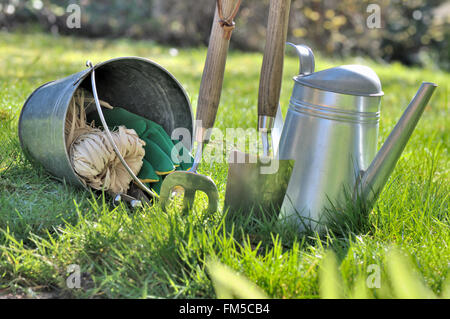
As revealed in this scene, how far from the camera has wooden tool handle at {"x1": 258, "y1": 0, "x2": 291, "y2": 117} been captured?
173 centimetres

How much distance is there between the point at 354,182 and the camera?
166 cm

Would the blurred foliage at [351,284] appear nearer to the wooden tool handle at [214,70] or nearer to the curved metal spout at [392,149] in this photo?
the curved metal spout at [392,149]

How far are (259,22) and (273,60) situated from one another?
5.70 m

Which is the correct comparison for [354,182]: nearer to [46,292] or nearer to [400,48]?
[46,292]

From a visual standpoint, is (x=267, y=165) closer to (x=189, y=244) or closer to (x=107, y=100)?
(x=189, y=244)

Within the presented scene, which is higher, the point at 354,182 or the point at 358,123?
the point at 358,123

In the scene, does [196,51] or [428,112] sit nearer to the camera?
[428,112]

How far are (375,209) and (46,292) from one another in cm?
108

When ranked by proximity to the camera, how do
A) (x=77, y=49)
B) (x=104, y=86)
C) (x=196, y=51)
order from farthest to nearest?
(x=196, y=51) < (x=77, y=49) < (x=104, y=86)

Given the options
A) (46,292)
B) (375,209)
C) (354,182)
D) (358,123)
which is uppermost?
(358,123)

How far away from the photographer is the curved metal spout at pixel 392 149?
1.50 metres

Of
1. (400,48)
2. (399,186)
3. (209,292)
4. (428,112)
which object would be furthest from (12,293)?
(400,48)

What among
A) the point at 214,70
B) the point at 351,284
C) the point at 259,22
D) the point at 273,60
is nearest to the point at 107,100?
the point at 214,70

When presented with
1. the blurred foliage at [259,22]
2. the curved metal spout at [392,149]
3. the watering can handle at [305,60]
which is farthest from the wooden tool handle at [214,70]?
the blurred foliage at [259,22]
